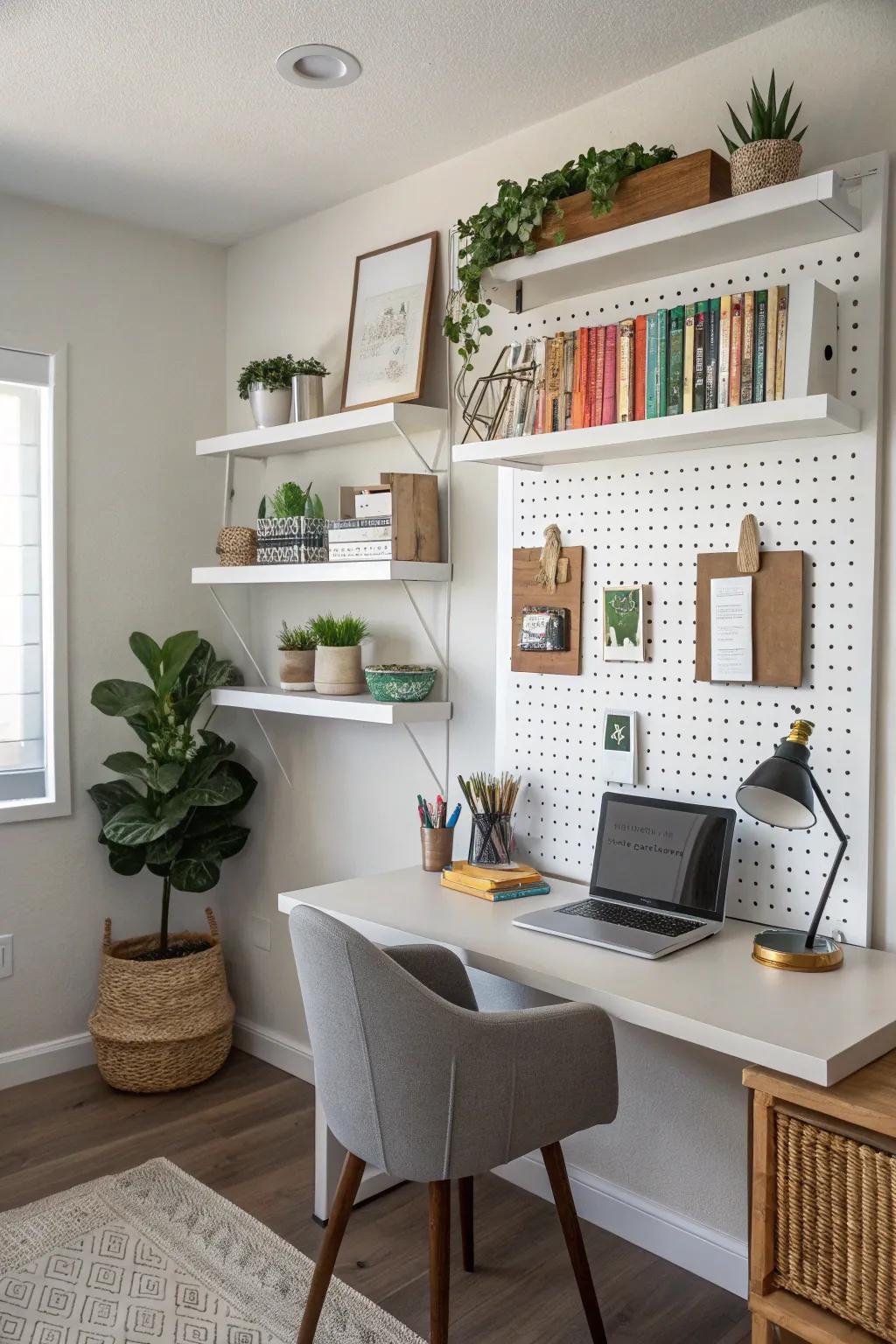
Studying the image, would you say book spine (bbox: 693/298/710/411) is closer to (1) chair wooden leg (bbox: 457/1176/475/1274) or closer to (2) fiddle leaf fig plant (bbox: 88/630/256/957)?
(1) chair wooden leg (bbox: 457/1176/475/1274)

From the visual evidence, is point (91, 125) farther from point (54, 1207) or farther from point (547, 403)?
point (54, 1207)

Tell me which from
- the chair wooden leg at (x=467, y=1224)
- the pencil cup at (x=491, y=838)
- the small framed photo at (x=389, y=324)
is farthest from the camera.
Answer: the small framed photo at (x=389, y=324)

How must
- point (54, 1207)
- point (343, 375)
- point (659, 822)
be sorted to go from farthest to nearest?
point (343, 375) < point (54, 1207) < point (659, 822)

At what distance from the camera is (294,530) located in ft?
9.55

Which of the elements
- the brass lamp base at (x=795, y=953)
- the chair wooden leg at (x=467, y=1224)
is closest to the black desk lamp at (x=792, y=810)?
the brass lamp base at (x=795, y=953)

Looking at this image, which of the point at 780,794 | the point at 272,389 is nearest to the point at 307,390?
the point at 272,389

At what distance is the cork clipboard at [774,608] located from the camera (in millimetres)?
1999

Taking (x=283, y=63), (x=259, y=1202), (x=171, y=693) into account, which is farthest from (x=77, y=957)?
(x=283, y=63)

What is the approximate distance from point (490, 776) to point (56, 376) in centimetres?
181

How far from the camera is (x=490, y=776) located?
2561 millimetres

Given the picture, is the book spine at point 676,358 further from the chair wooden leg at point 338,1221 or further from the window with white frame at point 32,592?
the window with white frame at point 32,592

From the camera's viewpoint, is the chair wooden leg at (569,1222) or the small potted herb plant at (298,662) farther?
the small potted herb plant at (298,662)

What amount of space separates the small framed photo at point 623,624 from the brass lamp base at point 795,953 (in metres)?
0.67

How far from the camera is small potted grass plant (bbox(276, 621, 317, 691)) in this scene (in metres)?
3.01
